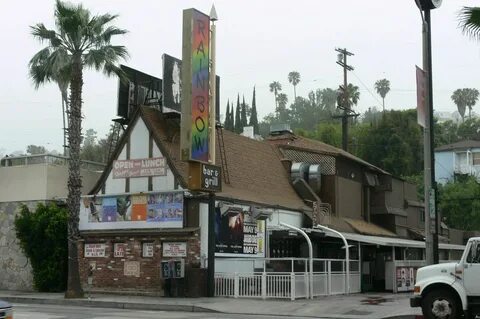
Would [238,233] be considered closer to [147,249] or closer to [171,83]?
[147,249]

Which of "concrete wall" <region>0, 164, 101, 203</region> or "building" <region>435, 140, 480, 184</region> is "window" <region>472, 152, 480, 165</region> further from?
"concrete wall" <region>0, 164, 101, 203</region>

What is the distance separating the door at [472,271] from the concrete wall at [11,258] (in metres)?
21.5

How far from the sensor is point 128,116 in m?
30.6

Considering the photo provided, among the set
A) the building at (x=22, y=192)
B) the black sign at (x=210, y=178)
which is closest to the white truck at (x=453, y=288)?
the black sign at (x=210, y=178)

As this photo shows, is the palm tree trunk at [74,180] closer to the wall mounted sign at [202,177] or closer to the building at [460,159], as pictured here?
the wall mounted sign at [202,177]

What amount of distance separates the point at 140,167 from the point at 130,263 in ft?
13.3

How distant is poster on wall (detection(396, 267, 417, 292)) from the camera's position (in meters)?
30.2

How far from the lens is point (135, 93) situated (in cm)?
3081

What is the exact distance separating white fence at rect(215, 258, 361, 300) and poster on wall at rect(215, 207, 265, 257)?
74 cm

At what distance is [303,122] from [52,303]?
12323cm

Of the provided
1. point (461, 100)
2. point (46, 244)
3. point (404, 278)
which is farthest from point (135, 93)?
point (461, 100)

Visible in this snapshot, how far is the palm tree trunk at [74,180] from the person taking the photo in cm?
2559

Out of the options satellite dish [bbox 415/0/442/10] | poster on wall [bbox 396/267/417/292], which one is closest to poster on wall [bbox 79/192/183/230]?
poster on wall [bbox 396/267/417/292]

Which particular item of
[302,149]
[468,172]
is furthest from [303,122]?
[302,149]
